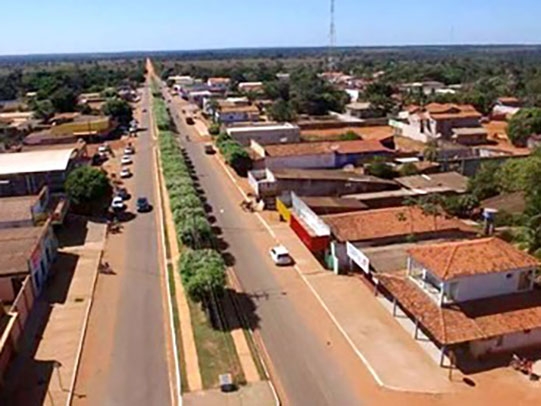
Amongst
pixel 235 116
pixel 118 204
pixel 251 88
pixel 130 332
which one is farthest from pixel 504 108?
pixel 130 332

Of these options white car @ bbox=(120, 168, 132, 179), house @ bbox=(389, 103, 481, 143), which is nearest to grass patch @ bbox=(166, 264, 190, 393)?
white car @ bbox=(120, 168, 132, 179)

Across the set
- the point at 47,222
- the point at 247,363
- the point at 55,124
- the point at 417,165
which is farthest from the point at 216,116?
the point at 247,363

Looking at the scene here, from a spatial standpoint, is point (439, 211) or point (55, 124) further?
point (55, 124)

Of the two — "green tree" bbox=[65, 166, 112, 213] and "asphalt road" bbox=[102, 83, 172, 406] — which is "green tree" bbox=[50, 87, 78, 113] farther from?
"asphalt road" bbox=[102, 83, 172, 406]

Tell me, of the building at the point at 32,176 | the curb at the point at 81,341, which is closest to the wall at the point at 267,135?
the building at the point at 32,176

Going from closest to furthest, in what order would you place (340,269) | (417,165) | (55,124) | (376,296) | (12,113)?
1. (376,296)
2. (340,269)
3. (417,165)
4. (55,124)
5. (12,113)

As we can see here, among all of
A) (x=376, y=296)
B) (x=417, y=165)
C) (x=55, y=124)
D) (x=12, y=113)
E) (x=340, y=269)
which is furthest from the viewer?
(x=12, y=113)

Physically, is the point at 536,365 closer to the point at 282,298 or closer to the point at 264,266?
the point at 282,298

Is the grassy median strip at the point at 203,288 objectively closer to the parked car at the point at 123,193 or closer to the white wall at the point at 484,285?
the parked car at the point at 123,193
